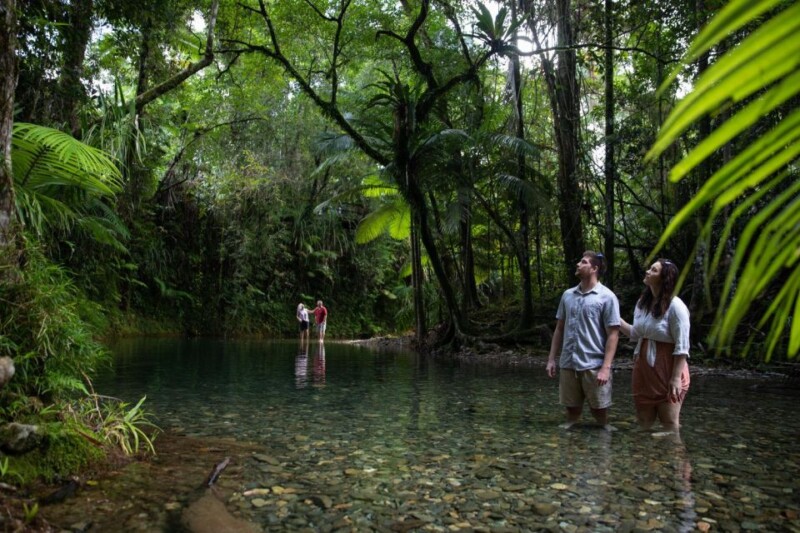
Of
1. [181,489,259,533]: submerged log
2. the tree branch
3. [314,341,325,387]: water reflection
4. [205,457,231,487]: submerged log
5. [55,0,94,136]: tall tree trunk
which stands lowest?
[314,341,325,387]: water reflection

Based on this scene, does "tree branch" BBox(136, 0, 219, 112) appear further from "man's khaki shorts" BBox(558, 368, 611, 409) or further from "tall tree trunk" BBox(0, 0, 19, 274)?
"man's khaki shorts" BBox(558, 368, 611, 409)

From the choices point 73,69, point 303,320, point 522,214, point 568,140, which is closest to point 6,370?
point 73,69

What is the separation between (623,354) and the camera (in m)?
13.0

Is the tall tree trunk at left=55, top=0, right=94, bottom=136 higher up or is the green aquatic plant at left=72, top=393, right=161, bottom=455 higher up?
the tall tree trunk at left=55, top=0, right=94, bottom=136

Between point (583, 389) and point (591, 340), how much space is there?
482mm

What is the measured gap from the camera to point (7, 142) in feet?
12.5

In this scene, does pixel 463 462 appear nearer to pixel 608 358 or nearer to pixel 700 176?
pixel 608 358

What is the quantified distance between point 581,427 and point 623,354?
810cm

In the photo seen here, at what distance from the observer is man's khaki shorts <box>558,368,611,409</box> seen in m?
5.40

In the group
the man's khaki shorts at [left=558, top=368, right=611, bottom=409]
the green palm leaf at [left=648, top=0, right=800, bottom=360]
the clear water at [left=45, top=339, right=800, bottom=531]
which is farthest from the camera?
the man's khaki shorts at [left=558, top=368, right=611, bottom=409]

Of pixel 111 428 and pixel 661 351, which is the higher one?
pixel 661 351

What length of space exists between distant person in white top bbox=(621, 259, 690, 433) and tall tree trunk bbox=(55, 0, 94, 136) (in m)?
7.36

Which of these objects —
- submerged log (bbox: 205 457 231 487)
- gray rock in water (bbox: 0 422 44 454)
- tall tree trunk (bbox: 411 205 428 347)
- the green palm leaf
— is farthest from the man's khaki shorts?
tall tree trunk (bbox: 411 205 428 347)

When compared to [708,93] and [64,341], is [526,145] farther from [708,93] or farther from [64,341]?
[708,93]
